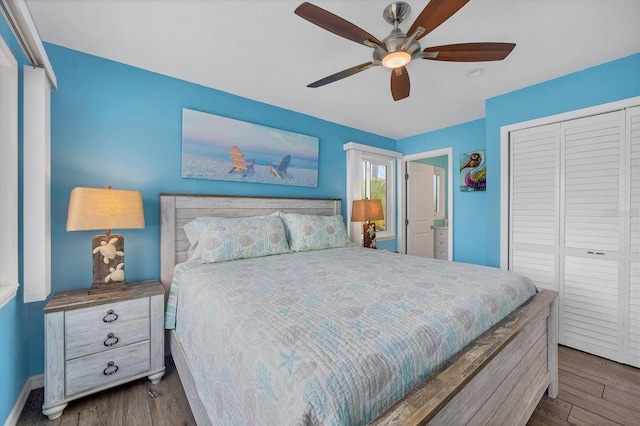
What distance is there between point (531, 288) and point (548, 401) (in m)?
0.76

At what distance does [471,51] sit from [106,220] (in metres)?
2.49

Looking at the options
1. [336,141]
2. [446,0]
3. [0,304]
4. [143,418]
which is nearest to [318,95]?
[336,141]

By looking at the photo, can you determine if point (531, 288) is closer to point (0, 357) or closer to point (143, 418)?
point (143, 418)

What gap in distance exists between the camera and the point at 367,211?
3396 millimetres

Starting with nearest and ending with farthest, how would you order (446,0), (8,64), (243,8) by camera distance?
(446,0)
(8,64)
(243,8)

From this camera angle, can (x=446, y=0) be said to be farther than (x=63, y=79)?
No

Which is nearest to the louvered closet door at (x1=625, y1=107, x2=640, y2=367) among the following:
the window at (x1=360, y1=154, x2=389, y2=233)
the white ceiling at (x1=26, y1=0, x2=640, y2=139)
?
the white ceiling at (x1=26, y1=0, x2=640, y2=139)

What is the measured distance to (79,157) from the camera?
1.99m

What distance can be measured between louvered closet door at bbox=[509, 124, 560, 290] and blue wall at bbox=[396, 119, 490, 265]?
0.66 meters

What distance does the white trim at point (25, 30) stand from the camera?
119cm

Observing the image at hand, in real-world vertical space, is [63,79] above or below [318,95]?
below

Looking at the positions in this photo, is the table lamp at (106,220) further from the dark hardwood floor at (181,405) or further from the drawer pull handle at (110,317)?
the dark hardwood floor at (181,405)

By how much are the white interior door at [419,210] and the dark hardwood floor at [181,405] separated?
267 centimetres

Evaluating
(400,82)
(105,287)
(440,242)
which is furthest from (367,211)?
(105,287)
